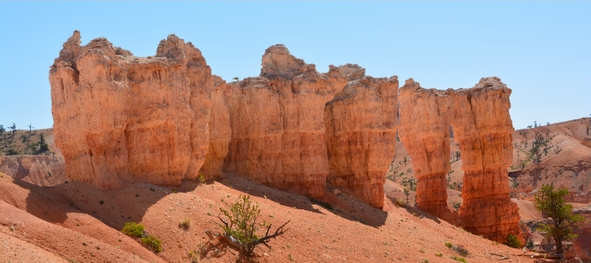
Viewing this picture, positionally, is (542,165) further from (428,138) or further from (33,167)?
(33,167)

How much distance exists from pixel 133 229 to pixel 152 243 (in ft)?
2.56

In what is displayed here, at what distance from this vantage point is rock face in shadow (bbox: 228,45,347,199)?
32156mm

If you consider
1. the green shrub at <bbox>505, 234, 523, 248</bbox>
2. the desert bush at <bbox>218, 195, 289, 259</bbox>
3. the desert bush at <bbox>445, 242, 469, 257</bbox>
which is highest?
the desert bush at <bbox>218, 195, 289, 259</bbox>

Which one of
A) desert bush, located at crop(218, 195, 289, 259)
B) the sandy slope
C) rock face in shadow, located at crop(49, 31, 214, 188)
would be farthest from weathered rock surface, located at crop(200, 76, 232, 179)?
desert bush, located at crop(218, 195, 289, 259)

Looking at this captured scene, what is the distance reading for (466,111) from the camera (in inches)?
1694

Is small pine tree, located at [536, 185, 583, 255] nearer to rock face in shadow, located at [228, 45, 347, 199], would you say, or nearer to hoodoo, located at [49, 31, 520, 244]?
hoodoo, located at [49, 31, 520, 244]

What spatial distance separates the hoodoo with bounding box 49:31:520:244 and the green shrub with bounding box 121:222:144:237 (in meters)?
3.18

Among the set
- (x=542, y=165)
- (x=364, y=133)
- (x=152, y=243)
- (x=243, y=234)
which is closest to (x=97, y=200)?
(x=152, y=243)

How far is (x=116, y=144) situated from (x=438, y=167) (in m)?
25.2

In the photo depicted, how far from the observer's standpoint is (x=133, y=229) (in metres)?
19.0

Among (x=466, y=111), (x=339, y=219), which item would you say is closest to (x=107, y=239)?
(x=339, y=219)

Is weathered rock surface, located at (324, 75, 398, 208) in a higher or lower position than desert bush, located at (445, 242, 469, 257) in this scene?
higher

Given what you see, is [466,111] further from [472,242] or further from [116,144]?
[116,144]

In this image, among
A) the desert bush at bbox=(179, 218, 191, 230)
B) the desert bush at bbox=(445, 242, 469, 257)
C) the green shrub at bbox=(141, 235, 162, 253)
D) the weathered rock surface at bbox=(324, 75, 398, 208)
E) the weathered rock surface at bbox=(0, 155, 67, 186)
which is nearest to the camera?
the green shrub at bbox=(141, 235, 162, 253)
